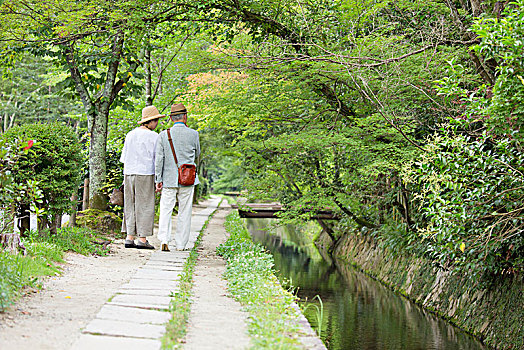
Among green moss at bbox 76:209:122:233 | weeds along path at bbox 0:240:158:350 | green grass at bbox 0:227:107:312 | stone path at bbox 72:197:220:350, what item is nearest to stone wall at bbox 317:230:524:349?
stone path at bbox 72:197:220:350

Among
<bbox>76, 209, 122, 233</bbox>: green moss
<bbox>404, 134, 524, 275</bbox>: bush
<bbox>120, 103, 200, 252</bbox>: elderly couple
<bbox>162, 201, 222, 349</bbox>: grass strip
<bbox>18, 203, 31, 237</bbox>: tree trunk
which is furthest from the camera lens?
<bbox>76, 209, 122, 233</bbox>: green moss

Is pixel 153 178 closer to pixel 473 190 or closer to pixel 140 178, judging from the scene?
pixel 140 178

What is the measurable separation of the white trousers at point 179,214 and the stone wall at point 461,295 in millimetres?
4758

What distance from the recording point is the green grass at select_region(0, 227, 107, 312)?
414 centimetres

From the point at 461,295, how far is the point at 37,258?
23.0 feet

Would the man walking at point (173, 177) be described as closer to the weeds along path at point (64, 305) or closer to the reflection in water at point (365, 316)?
the weeds along path at point (64, 305)

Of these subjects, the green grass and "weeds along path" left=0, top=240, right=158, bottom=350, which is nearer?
"weeds along path" left=0, top=240, right=158, bottom=350

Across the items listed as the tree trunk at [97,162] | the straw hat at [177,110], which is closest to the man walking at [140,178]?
the straw hat at [177,110]

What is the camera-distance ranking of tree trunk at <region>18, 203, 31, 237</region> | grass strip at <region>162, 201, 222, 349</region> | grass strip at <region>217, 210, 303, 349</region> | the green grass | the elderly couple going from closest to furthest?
grass strip at <region>162, 201, 222, 349</region> < grass strip at <region>217, 210, 303, 349</region> < the green grass < tree trunk at <region>18, 203, 31, 237</region> < the elderly couple

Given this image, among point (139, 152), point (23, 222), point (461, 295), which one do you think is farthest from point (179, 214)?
point (461, 295)

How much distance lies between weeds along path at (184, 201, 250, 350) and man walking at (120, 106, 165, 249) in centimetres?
156

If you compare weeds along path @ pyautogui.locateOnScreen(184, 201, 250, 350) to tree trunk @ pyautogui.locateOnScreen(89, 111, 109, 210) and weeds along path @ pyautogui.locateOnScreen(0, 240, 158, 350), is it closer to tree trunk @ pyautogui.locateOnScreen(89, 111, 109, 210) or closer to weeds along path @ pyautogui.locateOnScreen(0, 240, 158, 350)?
weeds along path @ pyautogui.locateOnScreen(0, 240, 158, 350)

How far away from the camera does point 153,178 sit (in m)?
7.79

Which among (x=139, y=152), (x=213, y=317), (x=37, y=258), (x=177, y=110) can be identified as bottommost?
(x=213, y=317)
